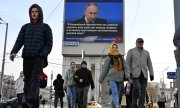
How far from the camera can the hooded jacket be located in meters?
6.82

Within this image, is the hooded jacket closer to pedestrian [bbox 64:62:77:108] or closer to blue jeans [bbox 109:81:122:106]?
blue jeans [bbox 109:81:122:106]

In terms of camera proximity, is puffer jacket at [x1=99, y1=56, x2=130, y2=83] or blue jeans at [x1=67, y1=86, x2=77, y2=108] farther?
blue jeans at [x1=67, y1=86, x2=77, y2=108]

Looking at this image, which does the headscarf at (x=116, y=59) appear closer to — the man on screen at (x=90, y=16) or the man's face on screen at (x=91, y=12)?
the man on screen at (x=90, y=16)

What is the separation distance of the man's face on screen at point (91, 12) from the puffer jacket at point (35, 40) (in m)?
54.2

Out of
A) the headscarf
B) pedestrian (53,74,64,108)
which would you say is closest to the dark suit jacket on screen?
pedestrian (53,74,64,108)

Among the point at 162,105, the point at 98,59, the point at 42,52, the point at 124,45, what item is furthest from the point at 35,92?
the point at 98,59

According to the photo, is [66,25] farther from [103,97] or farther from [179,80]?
[179,80]

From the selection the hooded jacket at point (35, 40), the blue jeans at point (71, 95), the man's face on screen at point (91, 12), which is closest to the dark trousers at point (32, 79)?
the hooded jacket at point (35, 40)

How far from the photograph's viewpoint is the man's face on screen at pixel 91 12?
61062mm

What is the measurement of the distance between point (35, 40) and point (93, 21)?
54.5 metres

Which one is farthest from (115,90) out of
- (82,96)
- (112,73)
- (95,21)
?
(95,21)

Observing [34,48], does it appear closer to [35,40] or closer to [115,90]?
[35,40]

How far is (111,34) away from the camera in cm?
6034

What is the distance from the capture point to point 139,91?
29.9ft
